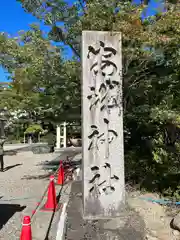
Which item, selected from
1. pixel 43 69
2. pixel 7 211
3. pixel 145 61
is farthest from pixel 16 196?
pixel 145 61

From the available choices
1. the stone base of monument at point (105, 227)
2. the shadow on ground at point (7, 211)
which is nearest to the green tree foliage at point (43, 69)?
the shadow on ground at point (7, 211)

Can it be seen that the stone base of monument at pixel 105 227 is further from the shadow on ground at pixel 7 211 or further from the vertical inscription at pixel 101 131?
the shadow on ground at pixel 7 211

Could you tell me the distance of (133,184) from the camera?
686cm

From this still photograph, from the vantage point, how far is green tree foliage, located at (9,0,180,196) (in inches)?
221

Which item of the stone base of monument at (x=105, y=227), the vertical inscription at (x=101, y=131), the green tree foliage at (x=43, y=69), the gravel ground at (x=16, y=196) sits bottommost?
the gravel ground at (x=16, y=196)

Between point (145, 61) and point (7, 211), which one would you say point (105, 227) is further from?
point (145, 61)

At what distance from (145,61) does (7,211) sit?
485 centimetres

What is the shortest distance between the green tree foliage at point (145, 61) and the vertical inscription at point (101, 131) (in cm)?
121

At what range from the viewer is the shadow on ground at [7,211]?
18.9 feet

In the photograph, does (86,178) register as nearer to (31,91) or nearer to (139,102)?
(139,102)

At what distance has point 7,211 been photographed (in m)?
6.41

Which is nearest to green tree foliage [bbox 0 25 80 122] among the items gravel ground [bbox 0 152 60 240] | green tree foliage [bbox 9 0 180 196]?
green tree foliage [bbox 9 0 180 196]

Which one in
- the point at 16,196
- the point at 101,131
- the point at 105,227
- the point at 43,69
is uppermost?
the point at 43,69

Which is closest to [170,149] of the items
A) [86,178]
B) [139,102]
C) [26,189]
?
[139,102]
